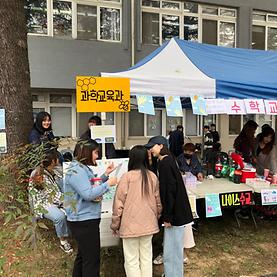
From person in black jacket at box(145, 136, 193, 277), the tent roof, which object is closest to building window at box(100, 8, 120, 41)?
the tent roof

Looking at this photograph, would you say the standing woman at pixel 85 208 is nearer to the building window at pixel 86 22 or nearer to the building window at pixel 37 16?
the building window at pixel 37 16

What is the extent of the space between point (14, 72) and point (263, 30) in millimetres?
12641

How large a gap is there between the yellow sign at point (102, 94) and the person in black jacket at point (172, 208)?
0.88m

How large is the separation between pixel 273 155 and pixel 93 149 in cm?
338

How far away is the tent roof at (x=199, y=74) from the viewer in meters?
4.61

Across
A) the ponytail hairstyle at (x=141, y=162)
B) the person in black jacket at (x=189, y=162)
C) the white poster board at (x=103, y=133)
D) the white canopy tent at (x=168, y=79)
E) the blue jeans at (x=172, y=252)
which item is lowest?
the blue jeans at (x=172, y=252)

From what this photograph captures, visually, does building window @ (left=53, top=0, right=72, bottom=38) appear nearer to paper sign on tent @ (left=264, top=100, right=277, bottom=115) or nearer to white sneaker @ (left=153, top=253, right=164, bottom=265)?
paper sign on tent @ (left=264, top=100, right=277, bottom=115)

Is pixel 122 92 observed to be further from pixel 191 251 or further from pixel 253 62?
pixel 253 62

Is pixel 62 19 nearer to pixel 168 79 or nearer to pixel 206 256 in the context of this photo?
pixel 168 79

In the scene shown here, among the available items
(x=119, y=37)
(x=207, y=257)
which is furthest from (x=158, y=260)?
(x=119, y=37)

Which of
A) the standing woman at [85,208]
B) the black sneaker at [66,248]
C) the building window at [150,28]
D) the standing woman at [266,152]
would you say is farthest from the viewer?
the building window at [150,28]

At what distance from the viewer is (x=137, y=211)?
315cm

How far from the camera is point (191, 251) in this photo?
177 inches

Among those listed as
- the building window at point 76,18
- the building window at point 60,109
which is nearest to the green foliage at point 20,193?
the building window at point 76,18
